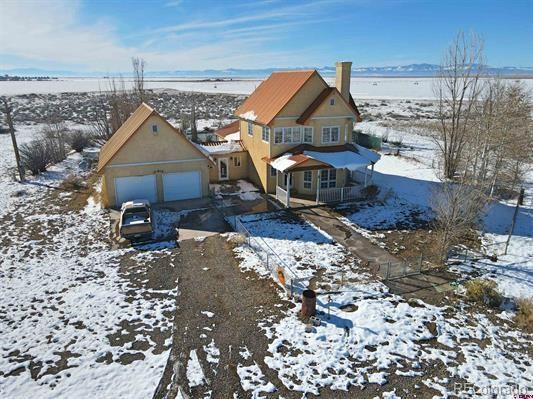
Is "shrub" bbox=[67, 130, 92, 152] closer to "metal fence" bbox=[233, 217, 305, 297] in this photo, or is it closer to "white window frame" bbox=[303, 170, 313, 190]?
"metal fence" bbox=[233, 217, 305, 297]

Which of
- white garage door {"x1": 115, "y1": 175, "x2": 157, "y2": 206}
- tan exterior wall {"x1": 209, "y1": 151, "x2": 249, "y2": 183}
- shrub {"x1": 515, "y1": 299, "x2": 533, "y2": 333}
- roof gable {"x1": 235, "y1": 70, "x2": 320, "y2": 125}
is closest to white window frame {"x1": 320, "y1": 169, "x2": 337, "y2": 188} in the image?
roof gable {"x1": 235, "y1": 70, "x2": 320, "y2": 125}

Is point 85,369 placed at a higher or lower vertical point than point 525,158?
lower

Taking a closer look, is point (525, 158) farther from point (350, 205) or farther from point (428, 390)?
point (428, 390)

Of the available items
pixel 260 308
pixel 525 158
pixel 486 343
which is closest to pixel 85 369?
pixel 260 308

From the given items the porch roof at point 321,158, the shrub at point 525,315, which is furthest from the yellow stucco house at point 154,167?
the shrub at point 525,315

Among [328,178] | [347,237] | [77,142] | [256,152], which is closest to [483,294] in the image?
[347,237]

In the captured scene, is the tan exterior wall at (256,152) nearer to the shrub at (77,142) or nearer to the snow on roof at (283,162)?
the snow on roof at (283,162)
